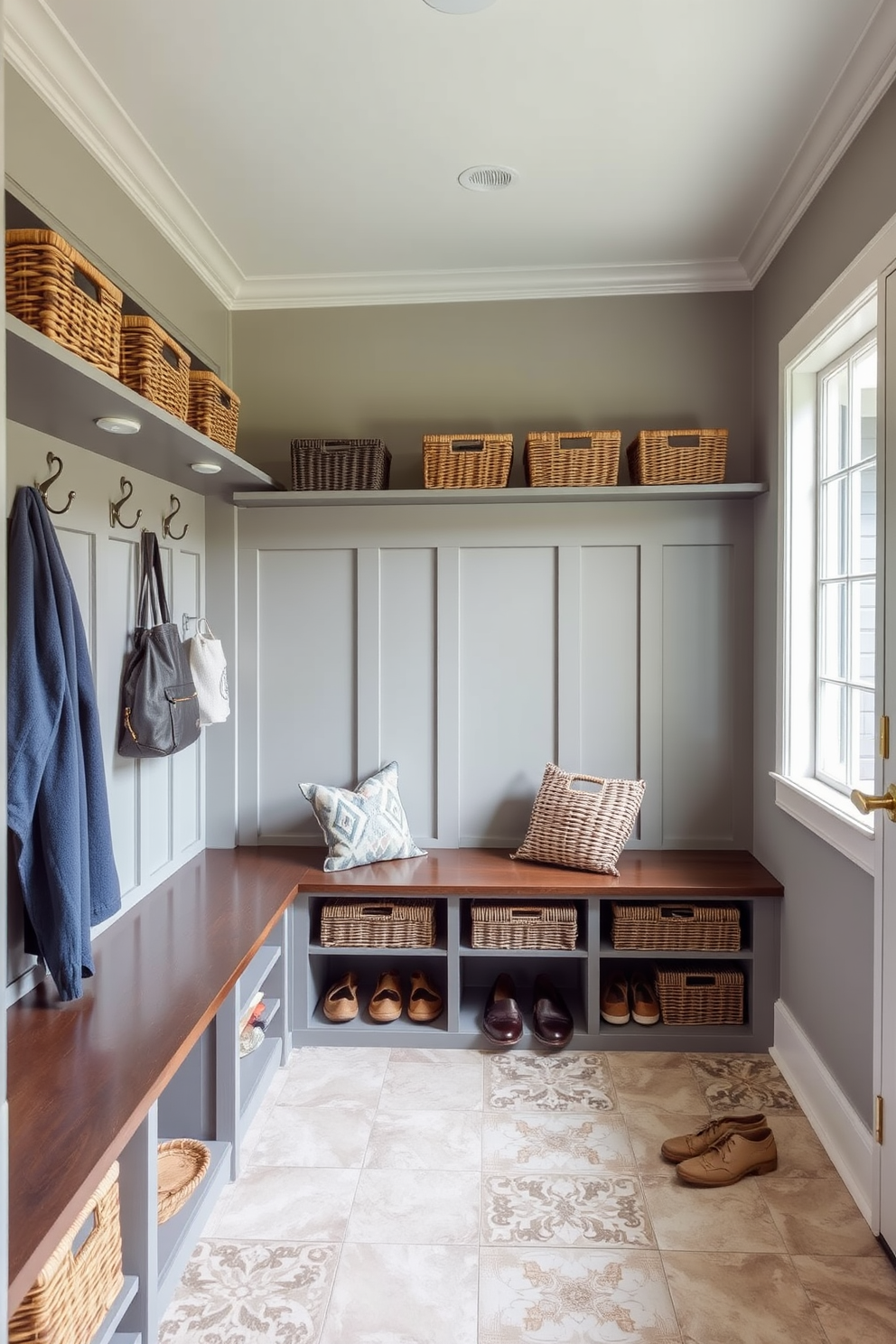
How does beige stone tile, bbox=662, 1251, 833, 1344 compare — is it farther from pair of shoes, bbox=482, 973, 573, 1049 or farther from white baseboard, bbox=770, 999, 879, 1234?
pair of shoes, bbox=482, 973, 573, 1049

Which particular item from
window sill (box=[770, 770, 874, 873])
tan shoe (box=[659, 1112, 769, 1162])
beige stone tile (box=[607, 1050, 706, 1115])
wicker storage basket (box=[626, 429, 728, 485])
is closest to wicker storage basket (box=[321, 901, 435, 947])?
beige stone tile (box=[607, 1050, 706, 1115])

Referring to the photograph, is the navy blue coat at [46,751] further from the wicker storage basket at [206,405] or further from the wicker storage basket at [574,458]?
the wicker storage basket at [574,458]

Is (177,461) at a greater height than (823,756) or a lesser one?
greater

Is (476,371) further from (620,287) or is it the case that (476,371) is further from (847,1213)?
(847,1213)

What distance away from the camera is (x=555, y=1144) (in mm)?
2318

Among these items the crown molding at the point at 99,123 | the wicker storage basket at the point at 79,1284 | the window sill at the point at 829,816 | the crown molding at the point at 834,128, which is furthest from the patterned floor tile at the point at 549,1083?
the crown molding at the point at 99,123

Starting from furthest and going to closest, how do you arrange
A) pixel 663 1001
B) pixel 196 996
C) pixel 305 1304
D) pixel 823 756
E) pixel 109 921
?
pixel 663 1001, pixel 823 756, pixel 109 921, pixel 196 996, pixel 305 1304

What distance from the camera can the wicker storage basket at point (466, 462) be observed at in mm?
2982

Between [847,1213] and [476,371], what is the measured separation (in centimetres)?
280

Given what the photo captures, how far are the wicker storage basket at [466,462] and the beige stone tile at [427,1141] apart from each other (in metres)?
1.96

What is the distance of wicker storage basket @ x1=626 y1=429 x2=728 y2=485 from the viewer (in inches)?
117

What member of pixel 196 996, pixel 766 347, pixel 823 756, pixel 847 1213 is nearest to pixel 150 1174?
pixel 196 996

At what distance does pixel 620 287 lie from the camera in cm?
317

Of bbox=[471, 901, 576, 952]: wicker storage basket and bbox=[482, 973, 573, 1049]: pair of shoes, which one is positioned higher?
bbox=[471, 901, 576, 952]: wicker storage basket
